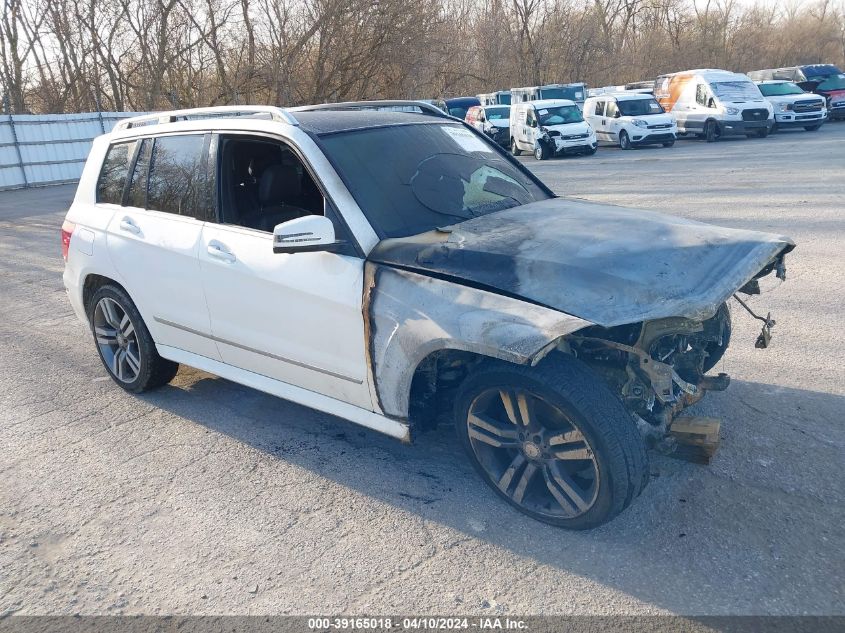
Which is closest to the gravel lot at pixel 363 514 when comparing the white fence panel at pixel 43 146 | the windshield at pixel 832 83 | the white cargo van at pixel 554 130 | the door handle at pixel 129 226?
the door handle at pixel 129 226

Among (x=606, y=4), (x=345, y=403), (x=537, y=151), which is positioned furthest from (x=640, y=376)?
(x=606, y=4)

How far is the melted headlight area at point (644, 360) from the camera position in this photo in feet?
10.5

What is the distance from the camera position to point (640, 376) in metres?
3.29

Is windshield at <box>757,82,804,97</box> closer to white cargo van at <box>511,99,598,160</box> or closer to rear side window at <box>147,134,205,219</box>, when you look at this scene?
white cargo van at <box>511,99,598,160</box>

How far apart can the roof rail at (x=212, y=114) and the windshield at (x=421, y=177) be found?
1.04ft

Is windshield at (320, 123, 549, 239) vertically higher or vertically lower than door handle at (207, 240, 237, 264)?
higher

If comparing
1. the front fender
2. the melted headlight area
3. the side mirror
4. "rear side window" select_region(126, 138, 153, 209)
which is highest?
"rear side window" select_region(126, 138, 153, 209)

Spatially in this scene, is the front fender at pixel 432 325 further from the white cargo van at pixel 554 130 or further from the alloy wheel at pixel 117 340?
the white cargo van at pixel 554 130

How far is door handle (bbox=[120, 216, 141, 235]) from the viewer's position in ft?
15.5

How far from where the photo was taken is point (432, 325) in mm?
3258

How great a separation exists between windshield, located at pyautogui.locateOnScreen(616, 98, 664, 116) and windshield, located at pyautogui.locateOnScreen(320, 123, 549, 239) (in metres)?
19.5

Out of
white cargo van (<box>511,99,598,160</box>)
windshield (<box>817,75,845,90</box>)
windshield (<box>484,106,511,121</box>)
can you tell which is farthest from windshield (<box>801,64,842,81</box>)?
windshield (<box>484,106,511,121</box>)

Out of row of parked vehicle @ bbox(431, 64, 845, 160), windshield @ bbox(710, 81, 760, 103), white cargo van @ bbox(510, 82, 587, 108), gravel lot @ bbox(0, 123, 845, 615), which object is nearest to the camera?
gravel lot @ bbox(0, 123, 845, 615)

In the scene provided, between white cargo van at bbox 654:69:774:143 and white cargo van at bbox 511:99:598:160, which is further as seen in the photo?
white cargo van at bbox 654:69:774:143
